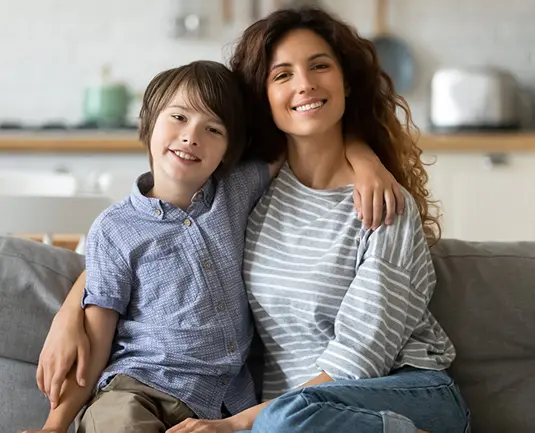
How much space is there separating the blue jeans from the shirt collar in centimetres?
45

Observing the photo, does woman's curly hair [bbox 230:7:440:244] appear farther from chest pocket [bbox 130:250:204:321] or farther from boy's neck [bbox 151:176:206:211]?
chest pocket [bbox 130:250:204:321]

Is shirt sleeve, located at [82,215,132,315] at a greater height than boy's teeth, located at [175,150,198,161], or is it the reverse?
boy's teeth, located at [175,150,198,161]

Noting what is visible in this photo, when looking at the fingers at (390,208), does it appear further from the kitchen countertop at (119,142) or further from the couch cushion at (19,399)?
the kitchen countertop at (119,142)

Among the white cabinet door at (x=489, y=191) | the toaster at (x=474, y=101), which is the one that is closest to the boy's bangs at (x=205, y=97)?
the white cabinet door at (x=489, y=191)

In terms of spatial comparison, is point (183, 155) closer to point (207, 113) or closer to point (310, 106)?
point (207, 113)

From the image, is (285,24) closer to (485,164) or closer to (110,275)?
(110,275)

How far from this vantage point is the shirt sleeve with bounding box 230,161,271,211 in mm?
1876

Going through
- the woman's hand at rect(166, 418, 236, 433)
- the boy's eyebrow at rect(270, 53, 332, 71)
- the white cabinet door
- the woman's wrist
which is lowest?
the white cabinet door

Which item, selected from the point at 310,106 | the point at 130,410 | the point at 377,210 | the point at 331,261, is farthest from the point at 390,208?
the point at 130,410

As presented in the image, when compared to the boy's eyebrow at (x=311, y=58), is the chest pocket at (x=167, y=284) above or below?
below

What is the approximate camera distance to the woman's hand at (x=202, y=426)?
156 centimetres

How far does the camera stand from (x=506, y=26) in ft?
15.9

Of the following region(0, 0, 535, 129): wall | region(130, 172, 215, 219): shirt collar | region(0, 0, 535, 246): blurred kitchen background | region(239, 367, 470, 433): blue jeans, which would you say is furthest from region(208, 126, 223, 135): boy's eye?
region(0, 0, 535, 129): wall

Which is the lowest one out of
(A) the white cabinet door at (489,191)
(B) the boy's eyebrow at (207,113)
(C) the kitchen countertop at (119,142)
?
(A) the white cabinet door at (489,191)
